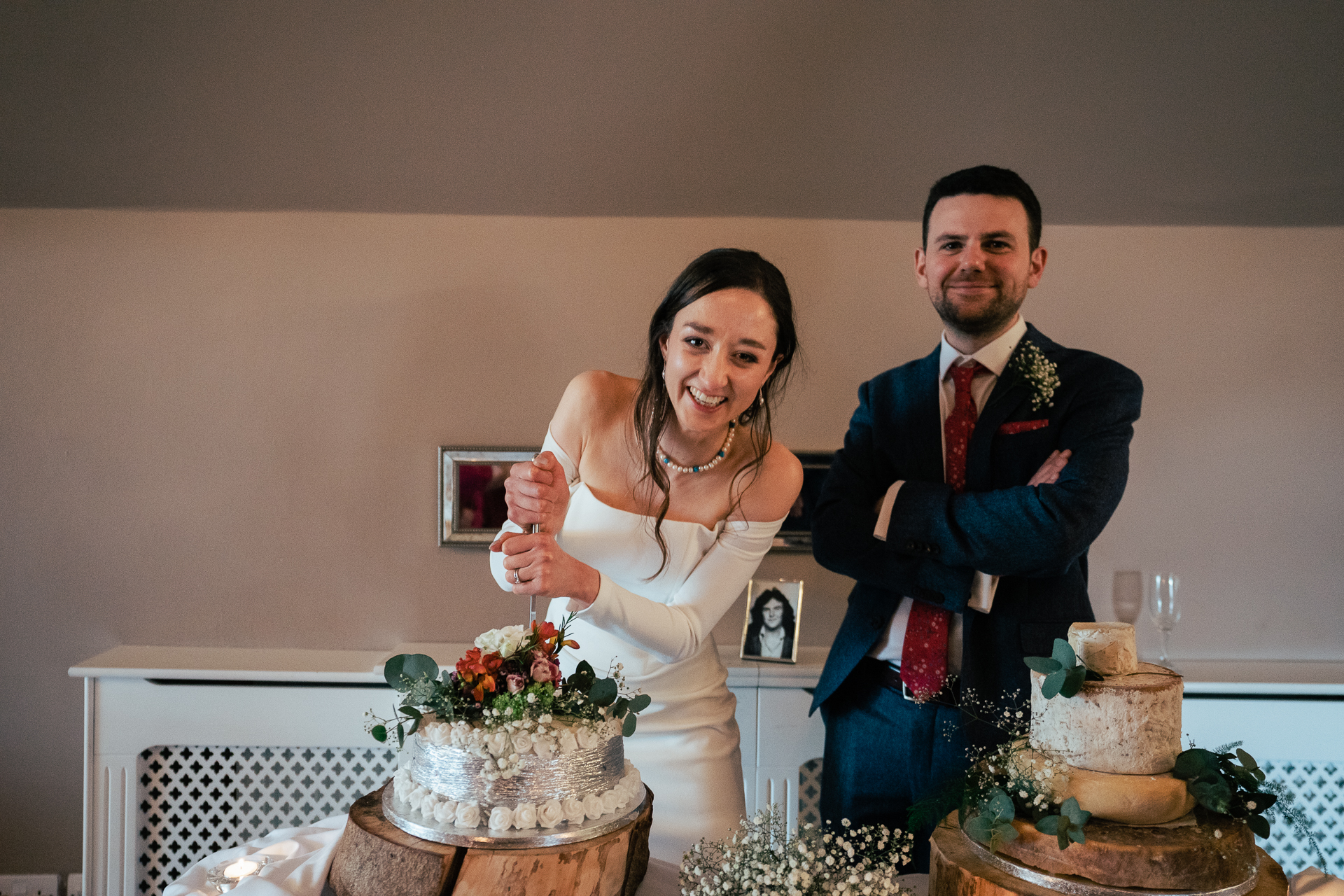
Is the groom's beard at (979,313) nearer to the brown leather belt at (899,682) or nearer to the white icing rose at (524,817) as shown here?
the brown leather belt at (899,682)

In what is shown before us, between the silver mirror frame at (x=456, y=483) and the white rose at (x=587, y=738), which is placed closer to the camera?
the white rose at (x=587, y=738)

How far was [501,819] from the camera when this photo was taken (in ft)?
4.69

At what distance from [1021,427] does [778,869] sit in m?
1.17

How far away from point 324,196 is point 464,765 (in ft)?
7.45

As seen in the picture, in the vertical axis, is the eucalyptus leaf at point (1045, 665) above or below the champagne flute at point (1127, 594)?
above

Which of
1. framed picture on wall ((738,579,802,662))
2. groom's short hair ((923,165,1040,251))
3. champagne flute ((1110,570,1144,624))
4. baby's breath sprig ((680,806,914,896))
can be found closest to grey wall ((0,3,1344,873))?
framed picture on wall ((738,579,802,662))

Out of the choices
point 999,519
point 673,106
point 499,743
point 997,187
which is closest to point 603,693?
point 499,743

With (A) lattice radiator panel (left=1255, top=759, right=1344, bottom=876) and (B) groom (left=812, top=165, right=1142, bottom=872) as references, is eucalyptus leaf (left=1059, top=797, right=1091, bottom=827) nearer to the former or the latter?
(B) groom (left=812, top=165, right=1142, bottom=872)

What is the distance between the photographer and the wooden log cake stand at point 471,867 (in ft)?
4.51

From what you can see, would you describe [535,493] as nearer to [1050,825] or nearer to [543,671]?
[543,671]

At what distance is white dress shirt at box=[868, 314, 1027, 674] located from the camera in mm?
2115

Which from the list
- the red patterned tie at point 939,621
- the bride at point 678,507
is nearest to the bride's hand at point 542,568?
the bride at point 678,507

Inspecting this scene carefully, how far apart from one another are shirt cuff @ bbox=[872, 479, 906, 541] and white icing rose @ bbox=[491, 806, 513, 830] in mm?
1065

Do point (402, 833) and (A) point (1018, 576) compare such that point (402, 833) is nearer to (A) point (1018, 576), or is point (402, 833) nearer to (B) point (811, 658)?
(A) point (1018, 576)
